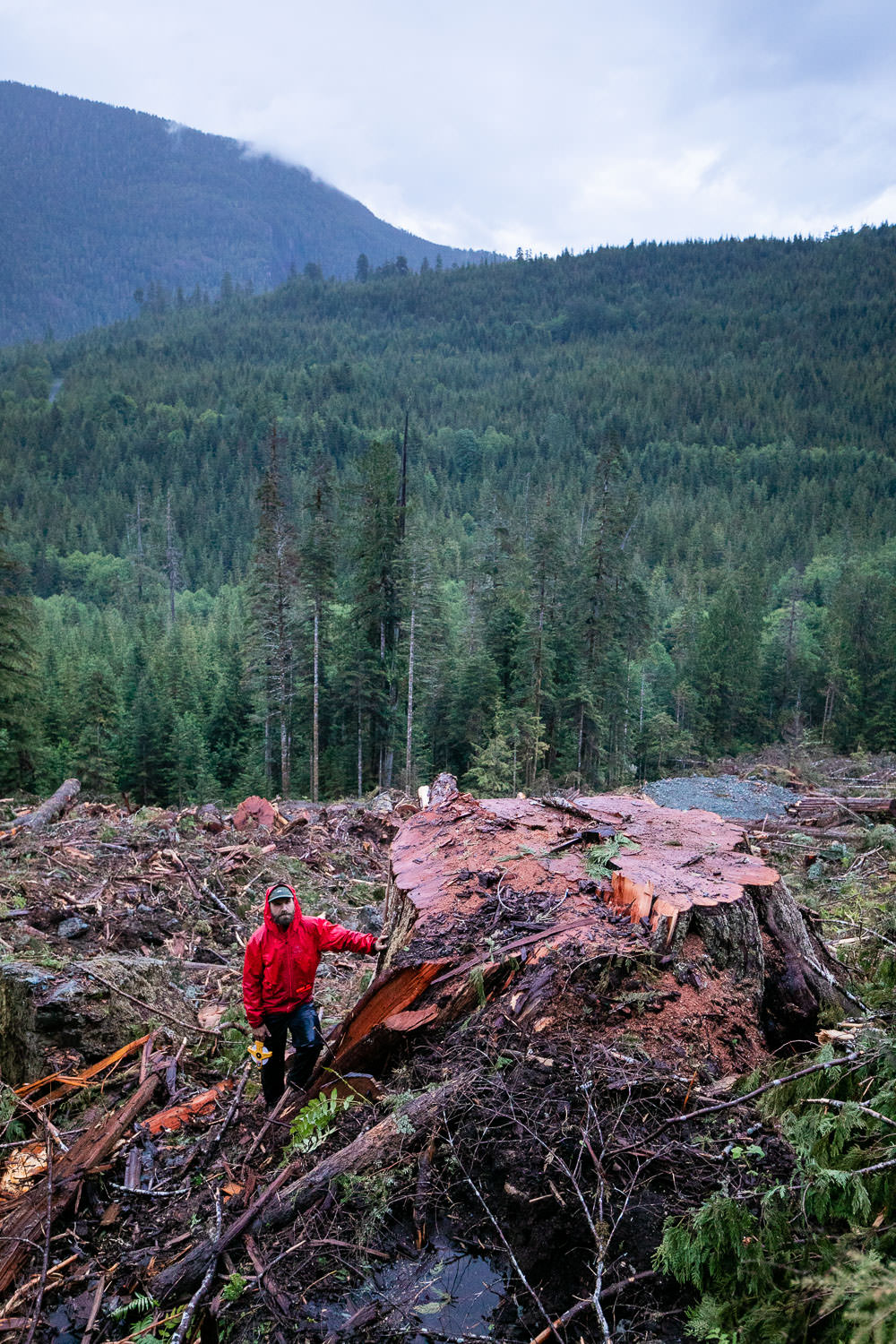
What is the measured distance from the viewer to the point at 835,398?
16400 cm

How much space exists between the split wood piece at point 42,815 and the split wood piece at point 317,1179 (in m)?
9.31

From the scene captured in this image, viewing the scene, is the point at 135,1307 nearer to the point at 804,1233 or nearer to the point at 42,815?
the point at 804,1233

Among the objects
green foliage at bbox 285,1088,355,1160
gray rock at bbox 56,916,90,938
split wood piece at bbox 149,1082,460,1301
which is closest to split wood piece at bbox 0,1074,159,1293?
split wood piece at bbox 149,1082,460,1301

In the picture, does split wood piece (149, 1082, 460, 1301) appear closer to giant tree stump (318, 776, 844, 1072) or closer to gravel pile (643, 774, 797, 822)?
giant tree stump (318, 776, 844, 1072)

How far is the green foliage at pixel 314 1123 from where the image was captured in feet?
10.7

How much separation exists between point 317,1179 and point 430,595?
27759mm

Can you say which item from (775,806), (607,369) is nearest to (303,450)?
(607,369)

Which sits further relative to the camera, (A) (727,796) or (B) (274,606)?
(B) (274,606)

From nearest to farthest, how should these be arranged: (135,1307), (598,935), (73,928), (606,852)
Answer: (135,1307) < (598,935) < (606,852) < (73,928)

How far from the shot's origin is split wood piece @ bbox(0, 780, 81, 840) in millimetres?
11633

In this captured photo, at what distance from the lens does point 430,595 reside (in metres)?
30.2

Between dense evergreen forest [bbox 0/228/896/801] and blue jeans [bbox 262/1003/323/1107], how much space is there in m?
22.6

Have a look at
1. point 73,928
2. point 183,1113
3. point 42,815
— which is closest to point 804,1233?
point 183,1113

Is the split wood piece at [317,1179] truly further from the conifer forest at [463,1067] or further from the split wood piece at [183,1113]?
the split wood piece at [183,1113]
